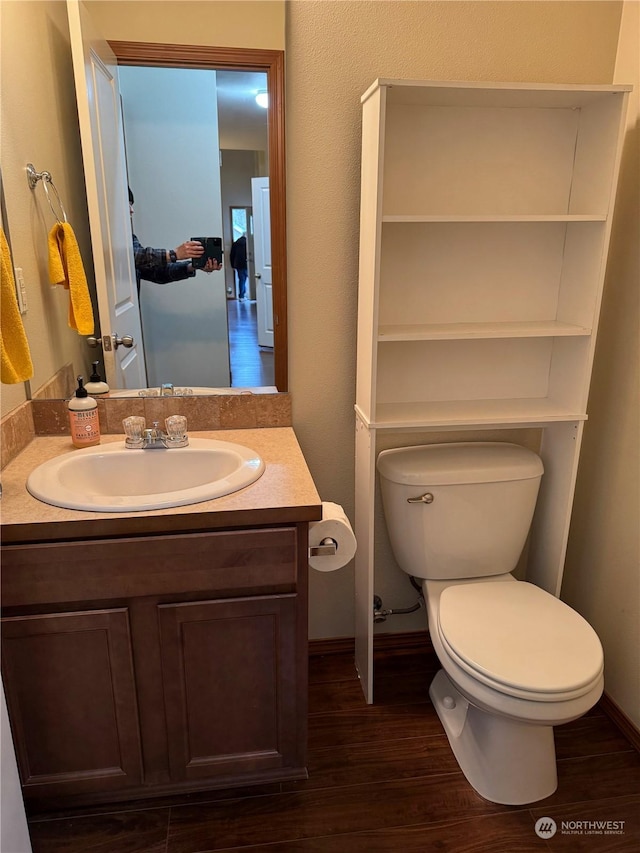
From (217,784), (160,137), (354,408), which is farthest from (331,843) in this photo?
(160,137)

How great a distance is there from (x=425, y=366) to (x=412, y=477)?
0.36m

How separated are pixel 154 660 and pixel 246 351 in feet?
2.90

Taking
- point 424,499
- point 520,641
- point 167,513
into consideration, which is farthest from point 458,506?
point 167,513

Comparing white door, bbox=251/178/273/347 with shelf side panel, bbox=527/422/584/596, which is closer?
white door, bbox=251/178/273/347

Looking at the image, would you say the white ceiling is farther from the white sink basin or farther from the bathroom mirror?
the white sink basin

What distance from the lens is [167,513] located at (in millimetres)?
1302

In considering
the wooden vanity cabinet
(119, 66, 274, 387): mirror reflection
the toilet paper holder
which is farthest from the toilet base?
(119, 66, 274, 387): mirror reflection

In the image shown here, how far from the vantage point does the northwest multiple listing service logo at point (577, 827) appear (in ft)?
5.00

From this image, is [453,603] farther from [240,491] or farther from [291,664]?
[240,491]

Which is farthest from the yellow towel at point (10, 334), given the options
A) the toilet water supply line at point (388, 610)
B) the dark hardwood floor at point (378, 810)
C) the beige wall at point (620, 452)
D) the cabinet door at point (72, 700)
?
the beige wall at point (620, 452)

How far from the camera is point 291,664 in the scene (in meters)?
1.49

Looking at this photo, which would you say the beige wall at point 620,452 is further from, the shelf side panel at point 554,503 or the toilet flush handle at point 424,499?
the toilet flush handle at point 424,499

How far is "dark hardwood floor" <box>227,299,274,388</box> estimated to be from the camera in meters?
1.76

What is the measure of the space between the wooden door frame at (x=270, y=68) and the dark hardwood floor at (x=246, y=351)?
84 mm
